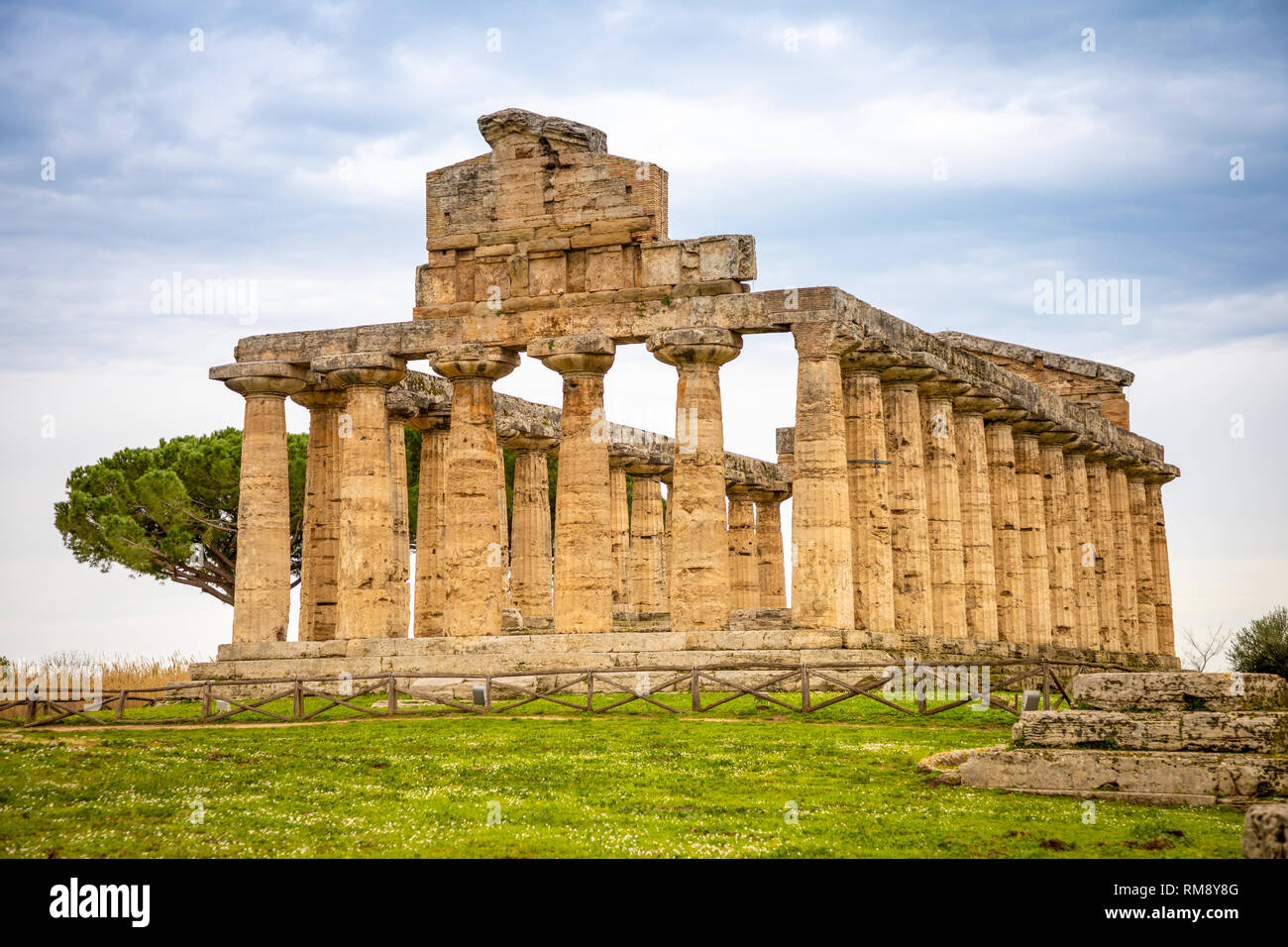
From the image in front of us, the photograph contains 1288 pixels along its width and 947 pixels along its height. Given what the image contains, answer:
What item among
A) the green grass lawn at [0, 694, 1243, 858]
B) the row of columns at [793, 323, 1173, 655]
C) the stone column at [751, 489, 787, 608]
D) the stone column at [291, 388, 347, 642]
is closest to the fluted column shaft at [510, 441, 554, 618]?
the stone column at [291, 388, 347, 642]

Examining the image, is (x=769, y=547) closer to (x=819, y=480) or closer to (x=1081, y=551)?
(x=1081, y=551)

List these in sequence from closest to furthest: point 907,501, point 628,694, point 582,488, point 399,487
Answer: point 628,694 → point 582,488 → point 907,501 → point 399,487

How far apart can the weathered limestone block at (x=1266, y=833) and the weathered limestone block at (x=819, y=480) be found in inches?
788

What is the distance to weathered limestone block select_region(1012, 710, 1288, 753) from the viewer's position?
17156mm

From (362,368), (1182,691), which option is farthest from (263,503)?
(1182,691)

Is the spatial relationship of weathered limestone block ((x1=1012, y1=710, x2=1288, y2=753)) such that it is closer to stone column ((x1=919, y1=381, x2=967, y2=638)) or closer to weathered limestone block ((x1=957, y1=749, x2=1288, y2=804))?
weathered limestone block ((x1=957, y1=749, x2=1288, y2=804))

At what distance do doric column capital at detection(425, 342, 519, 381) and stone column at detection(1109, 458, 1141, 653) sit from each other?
89.3 feet

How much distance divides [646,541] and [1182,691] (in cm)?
3602

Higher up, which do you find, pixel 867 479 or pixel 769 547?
pixel 867 479

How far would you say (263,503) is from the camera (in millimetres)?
37688

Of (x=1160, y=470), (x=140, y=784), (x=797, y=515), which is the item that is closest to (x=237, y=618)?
(x=797, y=515)

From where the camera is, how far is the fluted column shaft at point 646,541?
53531 millimetres
